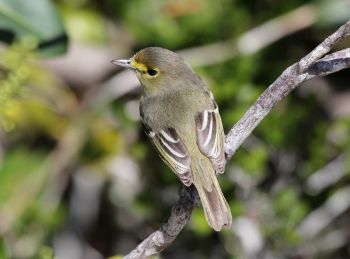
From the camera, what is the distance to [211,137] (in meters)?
4.06

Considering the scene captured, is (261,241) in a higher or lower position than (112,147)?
lower

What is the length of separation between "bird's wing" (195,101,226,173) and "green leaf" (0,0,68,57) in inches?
33.4

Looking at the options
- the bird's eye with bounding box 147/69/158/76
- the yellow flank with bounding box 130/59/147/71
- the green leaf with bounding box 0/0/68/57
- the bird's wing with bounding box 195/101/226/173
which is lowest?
the bird's wing with bounding box 195/101/226/173

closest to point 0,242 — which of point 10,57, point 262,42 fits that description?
point 10,57

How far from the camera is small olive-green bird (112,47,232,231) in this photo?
3.79 metres

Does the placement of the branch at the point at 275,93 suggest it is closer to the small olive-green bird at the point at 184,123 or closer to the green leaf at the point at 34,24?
the small olive-green bird at the point at 184,123

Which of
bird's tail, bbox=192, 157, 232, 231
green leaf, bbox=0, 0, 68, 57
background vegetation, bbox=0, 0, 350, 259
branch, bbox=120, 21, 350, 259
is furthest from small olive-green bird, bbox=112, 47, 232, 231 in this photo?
background vegetation, bbox=0, 0, 350, 259

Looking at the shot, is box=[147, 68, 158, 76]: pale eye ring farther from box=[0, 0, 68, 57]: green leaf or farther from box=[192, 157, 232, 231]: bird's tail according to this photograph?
box=[192, 157, 232, 231]: bird's tail

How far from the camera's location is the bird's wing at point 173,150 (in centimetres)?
389

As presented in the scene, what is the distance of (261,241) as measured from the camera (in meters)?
5.08

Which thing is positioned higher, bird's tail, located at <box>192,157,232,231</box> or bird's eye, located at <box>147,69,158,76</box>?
bird's eye, located at <box>147,69,158,76</box>

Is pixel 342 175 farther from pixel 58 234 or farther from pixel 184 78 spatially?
pixel 58 234

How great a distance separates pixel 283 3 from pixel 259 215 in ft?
5.58

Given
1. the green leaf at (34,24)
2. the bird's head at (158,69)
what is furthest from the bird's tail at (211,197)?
the green leaf at (34,24)
